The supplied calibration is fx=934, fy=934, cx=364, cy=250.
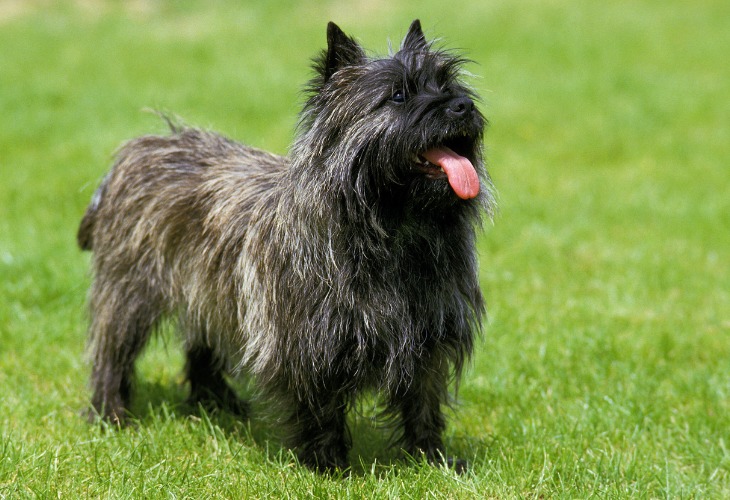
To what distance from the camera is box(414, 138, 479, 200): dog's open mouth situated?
12.0 ft

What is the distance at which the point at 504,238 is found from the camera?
8555 mm

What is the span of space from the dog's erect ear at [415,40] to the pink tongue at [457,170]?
1.69 ft

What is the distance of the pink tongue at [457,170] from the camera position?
364 cm

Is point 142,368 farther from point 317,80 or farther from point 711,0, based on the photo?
point 711,0

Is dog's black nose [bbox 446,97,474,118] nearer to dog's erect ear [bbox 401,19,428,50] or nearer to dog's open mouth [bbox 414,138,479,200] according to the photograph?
dog's open mouth [bbox 414,138,479,200]

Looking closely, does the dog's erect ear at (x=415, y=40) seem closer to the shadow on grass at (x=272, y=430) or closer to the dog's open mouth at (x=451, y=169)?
the dog's open mouth at (x=451, y=169)

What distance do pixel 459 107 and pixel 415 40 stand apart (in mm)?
575

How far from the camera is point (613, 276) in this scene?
761 cm

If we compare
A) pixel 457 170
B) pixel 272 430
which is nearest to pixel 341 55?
pixel 457 170

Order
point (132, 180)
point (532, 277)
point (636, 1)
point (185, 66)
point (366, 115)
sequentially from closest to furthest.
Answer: point (366, 115)
point (132, 180)
point (532, 277)
point (185, 66)
point (636, 1)

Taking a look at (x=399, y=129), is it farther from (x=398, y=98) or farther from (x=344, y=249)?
(x=344, y=249)

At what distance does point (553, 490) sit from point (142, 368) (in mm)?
3090

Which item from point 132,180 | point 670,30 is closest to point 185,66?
point 670,30

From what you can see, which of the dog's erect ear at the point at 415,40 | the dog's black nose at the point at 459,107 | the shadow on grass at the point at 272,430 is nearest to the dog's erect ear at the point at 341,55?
the dog's erect ear at the point at 415,40
